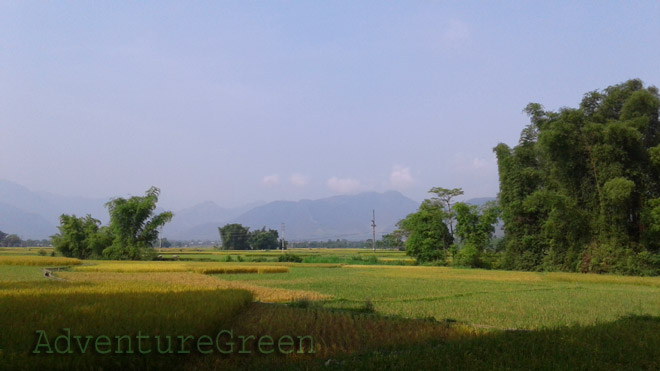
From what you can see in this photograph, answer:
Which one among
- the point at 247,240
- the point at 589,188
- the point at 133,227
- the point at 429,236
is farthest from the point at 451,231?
the point at 247,240

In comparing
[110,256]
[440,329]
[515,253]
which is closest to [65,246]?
[110,256]

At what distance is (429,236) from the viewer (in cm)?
4647

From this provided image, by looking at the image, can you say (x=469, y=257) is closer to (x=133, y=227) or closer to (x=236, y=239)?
(x=133, y=227)

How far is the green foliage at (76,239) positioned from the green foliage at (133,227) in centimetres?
152

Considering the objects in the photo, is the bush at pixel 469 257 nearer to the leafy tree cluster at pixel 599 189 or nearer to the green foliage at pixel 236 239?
the leafy tree cluster at pixel 599 189

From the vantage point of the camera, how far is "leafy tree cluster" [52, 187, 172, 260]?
4841cm

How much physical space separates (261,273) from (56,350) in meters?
25.8

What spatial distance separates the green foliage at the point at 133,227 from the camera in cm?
4812

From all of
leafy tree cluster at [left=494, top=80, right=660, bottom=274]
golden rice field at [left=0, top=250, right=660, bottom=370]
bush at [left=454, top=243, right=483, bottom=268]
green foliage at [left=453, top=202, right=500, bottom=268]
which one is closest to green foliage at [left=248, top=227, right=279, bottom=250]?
green foliage at [left=453, top=202, right=500, bottom=268]

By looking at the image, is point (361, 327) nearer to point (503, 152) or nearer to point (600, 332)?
point (600, 332)

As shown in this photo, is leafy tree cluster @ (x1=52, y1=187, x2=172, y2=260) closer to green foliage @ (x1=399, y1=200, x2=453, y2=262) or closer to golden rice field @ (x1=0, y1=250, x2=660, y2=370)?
green foliage @ (x1=399, y1=200, x2=453, y2=262)

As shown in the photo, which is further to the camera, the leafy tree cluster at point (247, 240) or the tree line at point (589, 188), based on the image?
the leafy tree cluster at point (247, 240)

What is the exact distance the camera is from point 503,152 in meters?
40.6

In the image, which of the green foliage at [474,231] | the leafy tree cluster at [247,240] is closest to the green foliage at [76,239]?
the green foliage at [474,231]
